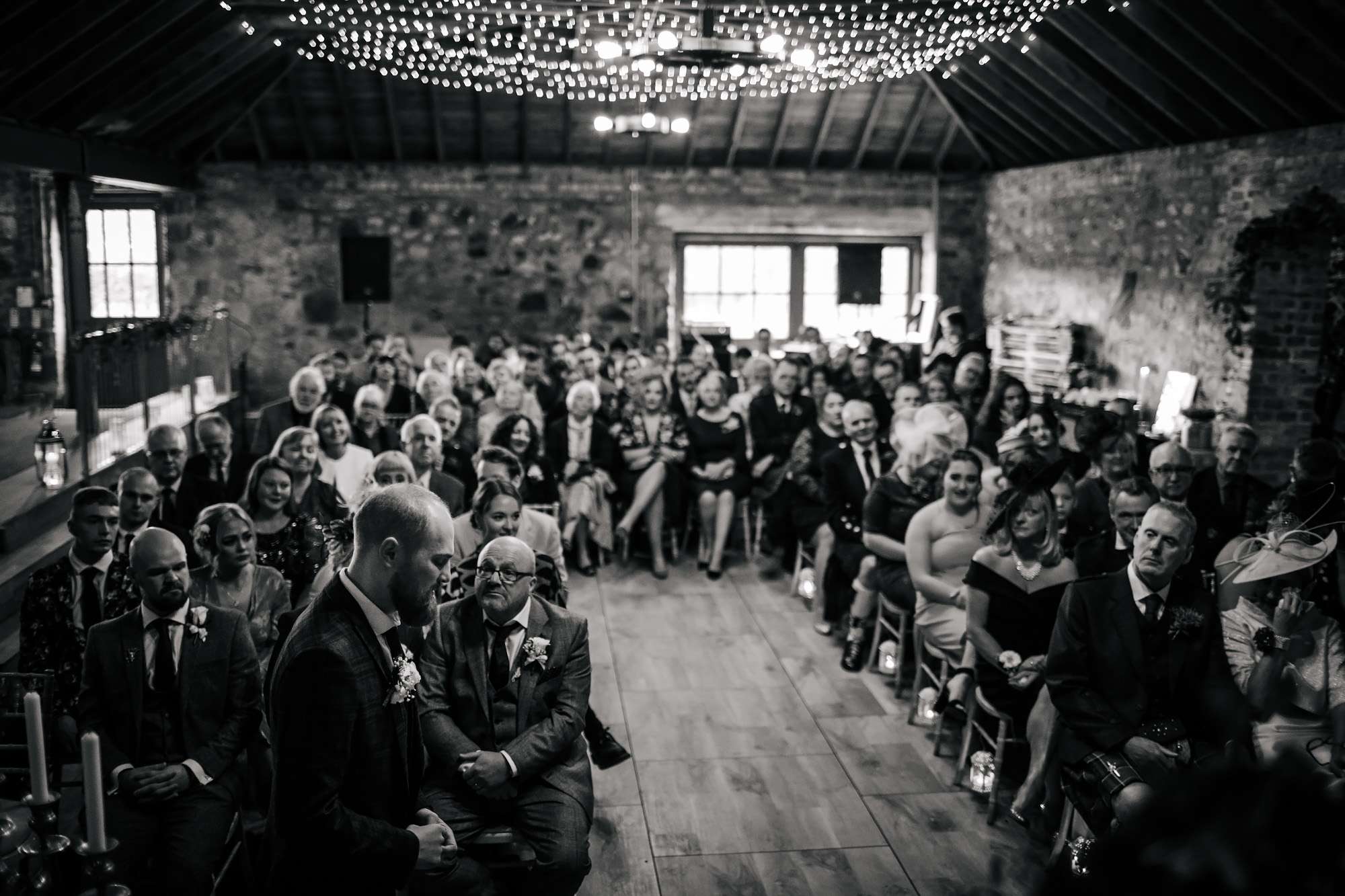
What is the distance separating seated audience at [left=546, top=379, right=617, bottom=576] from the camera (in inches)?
281

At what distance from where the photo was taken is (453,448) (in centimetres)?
627

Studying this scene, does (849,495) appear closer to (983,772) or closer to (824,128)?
(983,772)

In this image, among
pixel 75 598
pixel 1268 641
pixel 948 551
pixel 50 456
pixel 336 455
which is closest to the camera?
pixel 1268 641

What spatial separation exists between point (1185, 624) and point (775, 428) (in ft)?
14.4

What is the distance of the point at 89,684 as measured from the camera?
3.12 meters

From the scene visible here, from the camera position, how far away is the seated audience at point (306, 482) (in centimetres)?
502

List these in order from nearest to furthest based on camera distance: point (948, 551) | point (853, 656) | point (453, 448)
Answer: point (948, 551), point (853, 656), point (453, 448)

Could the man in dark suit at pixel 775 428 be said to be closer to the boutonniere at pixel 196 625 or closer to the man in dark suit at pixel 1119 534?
the man in dark suit at pixel 1119 534

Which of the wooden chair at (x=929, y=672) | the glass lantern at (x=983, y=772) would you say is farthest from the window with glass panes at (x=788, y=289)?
the glass lantern at (x=983, y=772)

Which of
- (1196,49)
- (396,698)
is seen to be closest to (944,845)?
(396,698)

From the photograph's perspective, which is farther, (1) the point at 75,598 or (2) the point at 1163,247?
(2) the point at 1163,247

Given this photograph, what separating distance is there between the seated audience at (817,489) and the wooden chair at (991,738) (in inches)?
71.8

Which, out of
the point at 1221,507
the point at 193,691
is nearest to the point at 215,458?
the point at 193,691

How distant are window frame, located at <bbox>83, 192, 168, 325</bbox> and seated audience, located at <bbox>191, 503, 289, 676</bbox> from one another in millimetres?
9288
